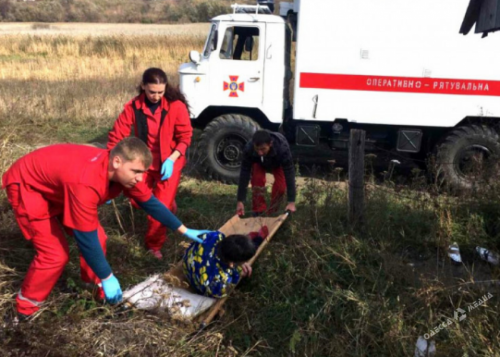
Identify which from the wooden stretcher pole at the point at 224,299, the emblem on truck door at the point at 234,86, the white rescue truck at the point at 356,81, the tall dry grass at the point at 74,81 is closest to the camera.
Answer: the wooden stretcher pole at the point at 224,299

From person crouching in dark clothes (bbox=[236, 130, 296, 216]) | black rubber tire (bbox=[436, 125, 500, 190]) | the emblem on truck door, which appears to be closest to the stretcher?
person crouching in dark clothes (bbox=[236, 130, 296, 216])

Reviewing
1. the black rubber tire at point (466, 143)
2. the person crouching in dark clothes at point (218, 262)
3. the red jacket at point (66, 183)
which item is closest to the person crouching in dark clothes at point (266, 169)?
the person crouching in dark clothes at point (218, 262)

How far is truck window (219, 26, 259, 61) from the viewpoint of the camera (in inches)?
248

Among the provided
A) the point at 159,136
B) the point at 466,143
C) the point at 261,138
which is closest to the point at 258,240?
the point at 261,138

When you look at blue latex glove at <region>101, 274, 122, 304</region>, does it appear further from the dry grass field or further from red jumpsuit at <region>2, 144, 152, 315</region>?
red jumpsuit at <region>2, 144, 152, 315</region>

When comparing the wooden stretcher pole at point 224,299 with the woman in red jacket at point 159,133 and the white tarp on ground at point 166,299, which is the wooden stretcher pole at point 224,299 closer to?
the white tarp on ground at point 166,299

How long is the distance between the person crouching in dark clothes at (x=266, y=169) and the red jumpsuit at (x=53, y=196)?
4.19 ft

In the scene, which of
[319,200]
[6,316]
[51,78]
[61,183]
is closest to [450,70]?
[319,200]

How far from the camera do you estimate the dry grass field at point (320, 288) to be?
2717mm

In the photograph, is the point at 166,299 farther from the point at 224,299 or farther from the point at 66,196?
the point at 66,196

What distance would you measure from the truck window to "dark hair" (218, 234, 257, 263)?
374cm

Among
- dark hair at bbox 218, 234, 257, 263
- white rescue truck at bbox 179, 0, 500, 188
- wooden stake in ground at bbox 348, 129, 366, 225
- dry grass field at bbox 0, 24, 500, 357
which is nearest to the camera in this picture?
dry grass field at bbox 0, 24, 500, 357

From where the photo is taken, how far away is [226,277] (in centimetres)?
318

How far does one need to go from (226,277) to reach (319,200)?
5.72 ft
